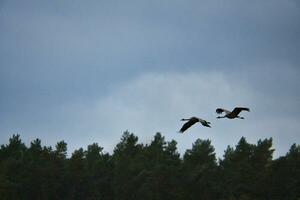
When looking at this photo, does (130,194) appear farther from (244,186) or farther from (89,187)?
(244,186)

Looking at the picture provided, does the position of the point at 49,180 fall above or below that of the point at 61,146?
below

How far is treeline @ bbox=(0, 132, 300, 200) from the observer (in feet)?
258

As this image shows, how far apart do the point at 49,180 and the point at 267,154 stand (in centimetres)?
3034

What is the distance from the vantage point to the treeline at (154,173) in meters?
78.7

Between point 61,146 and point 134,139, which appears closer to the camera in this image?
point 61,146

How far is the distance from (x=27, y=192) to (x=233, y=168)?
29170 millimetres


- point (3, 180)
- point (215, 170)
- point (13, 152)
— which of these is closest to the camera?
point (3, 180)

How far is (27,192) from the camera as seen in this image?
87875 mm

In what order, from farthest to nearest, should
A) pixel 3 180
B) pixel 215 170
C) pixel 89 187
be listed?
1. pixel 89 187
2. pixel 215 170
3. pixel 3 180

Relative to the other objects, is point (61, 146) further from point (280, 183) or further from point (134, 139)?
point (280, 183)

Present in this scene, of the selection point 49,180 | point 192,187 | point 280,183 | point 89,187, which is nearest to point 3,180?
point 49,180

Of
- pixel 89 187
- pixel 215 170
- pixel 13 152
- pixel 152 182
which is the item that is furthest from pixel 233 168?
pixel 13 152

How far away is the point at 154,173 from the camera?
80.5 m

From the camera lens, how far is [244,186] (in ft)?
257
